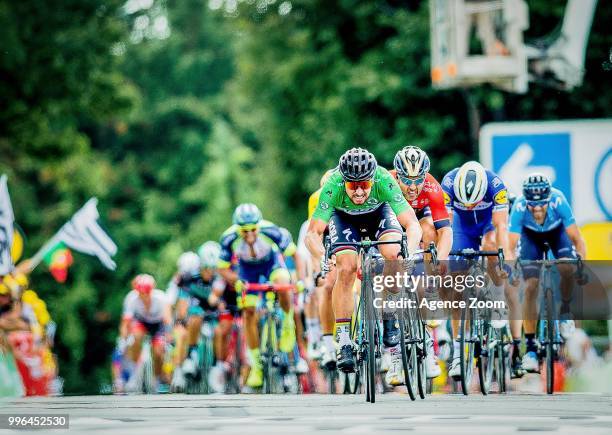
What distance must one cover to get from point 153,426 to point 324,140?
76.5ft

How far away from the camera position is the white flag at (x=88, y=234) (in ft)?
72.6

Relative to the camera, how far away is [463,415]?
11742mm

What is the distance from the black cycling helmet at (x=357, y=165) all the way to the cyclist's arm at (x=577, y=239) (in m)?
3.40

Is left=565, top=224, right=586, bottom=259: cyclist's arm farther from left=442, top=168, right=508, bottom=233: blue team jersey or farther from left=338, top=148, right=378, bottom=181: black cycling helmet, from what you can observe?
left=338, top=148, right=378, bottom=181: black cycling helmet

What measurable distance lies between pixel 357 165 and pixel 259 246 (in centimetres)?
562

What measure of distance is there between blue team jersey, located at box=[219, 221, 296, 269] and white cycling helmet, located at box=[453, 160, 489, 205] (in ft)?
10.1

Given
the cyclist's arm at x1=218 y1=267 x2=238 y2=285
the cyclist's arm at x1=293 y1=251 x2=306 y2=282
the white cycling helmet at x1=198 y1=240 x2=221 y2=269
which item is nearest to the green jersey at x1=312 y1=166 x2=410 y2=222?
the cyclist's arm at x1=218 y1=267 x2=238 y2=285

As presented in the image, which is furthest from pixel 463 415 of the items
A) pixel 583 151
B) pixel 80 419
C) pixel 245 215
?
pixel 583 151

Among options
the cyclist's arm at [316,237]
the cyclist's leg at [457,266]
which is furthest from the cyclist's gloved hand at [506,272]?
the cyclist's arm at [316,237]

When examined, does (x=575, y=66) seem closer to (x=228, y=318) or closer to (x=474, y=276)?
(x=228, y=318)

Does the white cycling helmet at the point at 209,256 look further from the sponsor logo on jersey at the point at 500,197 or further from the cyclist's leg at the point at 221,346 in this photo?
the sponsor logo on jersey at the point at 500,197

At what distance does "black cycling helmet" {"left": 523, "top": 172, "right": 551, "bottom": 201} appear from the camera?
1587 cm

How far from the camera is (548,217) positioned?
1605cm

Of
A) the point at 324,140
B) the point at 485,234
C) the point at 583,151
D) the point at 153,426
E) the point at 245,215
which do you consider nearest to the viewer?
the point at 153,426
